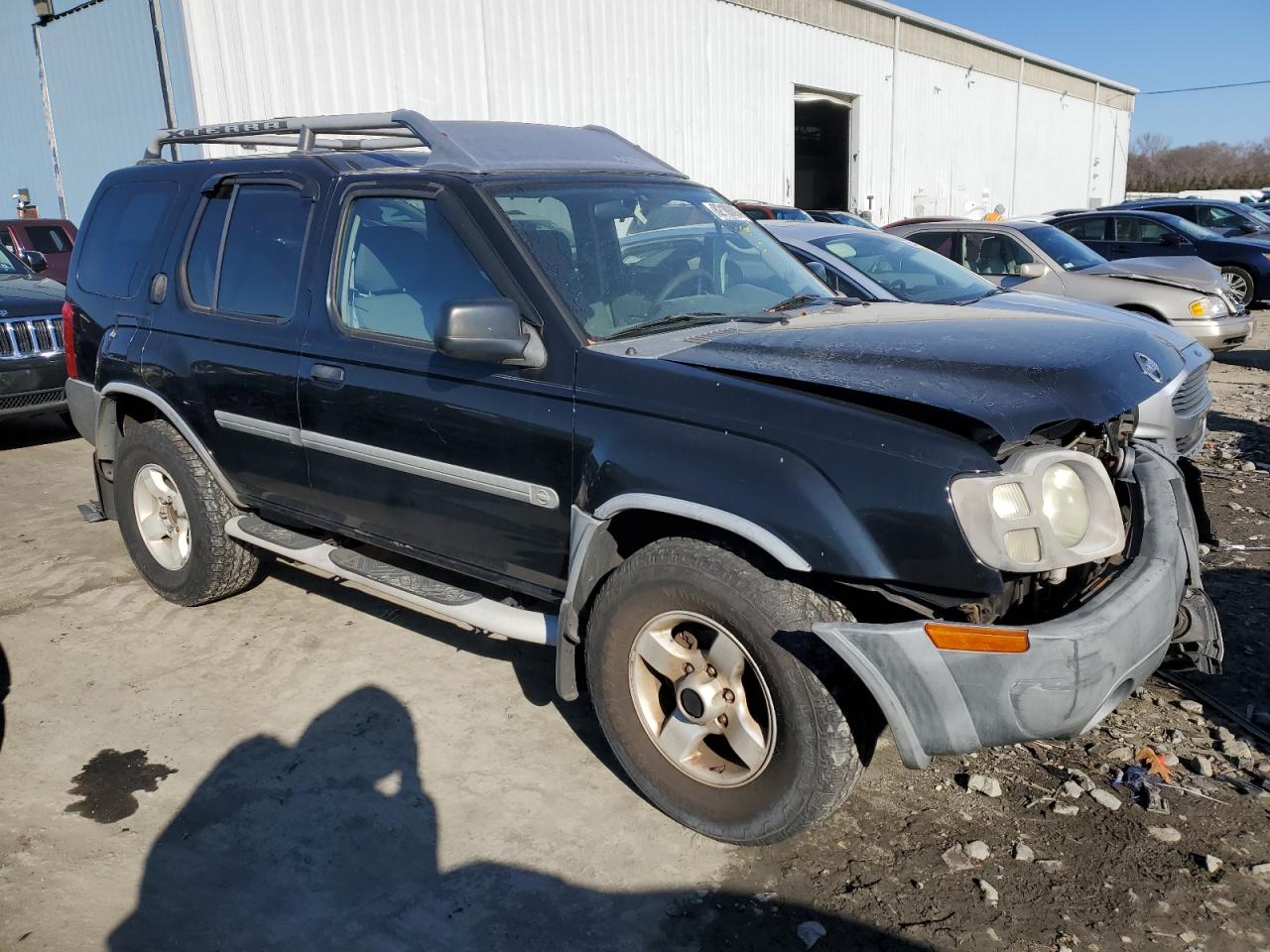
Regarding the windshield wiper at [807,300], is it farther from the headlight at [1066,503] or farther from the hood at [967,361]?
the headlight at [1066,503]

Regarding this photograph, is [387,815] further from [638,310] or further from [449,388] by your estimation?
[638,310]

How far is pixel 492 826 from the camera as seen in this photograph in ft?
10.2

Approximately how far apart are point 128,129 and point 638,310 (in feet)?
45.7

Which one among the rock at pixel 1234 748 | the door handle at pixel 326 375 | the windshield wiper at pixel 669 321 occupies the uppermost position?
the windshield wiper at pixel 669 321

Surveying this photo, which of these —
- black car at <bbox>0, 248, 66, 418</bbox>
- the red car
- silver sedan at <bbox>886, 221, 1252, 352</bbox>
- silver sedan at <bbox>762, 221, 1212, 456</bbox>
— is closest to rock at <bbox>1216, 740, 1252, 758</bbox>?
silver sedan at <bbox>762, 221, 1212, 456</bbox>

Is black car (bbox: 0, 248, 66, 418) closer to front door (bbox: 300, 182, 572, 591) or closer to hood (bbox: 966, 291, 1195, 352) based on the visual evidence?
front door (bbox: 300, 182, 572, 591)

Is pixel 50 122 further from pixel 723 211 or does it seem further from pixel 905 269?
pixel 723 211

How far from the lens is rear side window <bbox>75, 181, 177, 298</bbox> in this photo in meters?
4.64

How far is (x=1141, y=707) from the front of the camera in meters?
3.68

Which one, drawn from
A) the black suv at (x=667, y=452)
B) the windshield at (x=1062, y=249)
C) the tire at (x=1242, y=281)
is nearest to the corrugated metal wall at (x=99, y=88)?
the black suv at (x=667, y=452)

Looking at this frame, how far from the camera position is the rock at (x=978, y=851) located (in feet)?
9.44

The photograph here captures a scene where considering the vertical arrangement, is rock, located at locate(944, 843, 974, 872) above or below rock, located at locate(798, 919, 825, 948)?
below

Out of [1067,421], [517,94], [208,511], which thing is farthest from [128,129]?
[1067,421]

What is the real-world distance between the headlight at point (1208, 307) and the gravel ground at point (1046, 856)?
6519 mm
